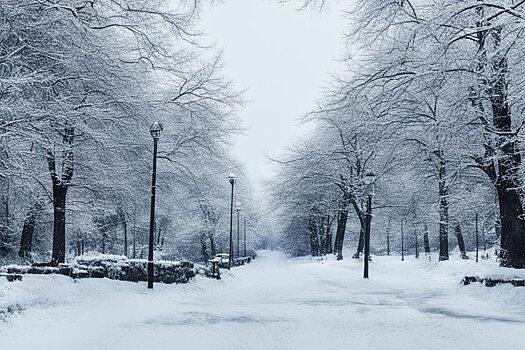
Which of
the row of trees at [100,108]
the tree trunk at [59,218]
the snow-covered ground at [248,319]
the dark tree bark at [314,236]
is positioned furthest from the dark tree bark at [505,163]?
the dark tree bark at [314,236]

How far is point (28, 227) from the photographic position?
29734 millimetres

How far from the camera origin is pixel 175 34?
14414mm

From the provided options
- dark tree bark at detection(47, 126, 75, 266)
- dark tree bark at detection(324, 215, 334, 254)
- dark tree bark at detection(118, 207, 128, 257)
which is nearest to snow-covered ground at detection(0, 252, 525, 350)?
dark tree bark at detection(47, 126, 75, 266)

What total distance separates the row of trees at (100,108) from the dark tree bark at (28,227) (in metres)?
0.15

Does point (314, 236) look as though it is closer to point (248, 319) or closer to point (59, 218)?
point (59, 218)

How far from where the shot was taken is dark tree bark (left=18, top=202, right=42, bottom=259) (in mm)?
27630

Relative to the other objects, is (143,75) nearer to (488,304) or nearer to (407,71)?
(407,71)

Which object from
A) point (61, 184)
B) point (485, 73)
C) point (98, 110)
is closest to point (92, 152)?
point (61, 184)

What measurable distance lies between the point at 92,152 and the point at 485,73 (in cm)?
1341

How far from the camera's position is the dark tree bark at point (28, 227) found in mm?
27630

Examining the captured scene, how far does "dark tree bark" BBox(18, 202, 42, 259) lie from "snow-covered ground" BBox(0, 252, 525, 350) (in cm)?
1520

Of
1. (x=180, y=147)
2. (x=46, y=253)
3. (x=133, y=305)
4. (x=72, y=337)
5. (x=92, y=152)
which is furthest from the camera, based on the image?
(x=46, y=253)

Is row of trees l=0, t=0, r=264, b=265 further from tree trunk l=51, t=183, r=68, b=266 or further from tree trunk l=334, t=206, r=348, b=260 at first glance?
tree trunk l=334, t=206, r=348, b=260

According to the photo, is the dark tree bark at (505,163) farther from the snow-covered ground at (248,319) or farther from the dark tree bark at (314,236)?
the dark tree bark at (314,236)
